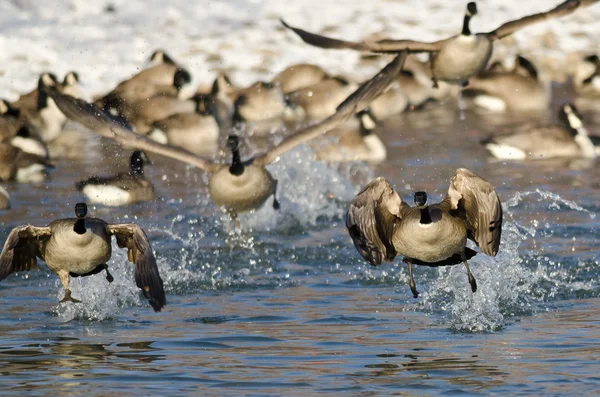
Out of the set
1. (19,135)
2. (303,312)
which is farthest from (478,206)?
(19,135)

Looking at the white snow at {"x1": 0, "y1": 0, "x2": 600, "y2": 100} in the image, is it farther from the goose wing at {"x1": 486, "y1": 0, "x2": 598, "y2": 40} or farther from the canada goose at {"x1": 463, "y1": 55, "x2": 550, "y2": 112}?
the goose wing at {"x1": 486, "y1": 0, "x2": 598, "y2": 40}

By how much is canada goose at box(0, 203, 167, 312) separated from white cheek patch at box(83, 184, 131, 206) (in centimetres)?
670

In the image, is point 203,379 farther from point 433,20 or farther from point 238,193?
point 433,20

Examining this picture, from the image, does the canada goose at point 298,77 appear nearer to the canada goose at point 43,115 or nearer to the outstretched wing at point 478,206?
the canada goose at point 43,115

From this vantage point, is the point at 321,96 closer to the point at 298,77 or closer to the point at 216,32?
the point at 298,77

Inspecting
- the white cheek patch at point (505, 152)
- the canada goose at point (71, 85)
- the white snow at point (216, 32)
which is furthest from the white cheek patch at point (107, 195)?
the white snow at point (216, 32)

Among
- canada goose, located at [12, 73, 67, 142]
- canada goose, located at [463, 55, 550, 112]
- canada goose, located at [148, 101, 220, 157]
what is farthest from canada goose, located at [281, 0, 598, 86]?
canada goose, located at [463, 55, 550, 112]

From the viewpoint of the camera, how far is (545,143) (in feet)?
74.1

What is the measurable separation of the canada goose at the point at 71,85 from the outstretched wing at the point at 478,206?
1686cm

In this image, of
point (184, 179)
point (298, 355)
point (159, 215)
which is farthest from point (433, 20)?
point (298, 355)

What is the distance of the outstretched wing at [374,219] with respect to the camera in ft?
35.4

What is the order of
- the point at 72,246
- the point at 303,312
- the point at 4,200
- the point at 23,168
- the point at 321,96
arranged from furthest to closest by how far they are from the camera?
the point at 321,96, the point at 23,168, the point at 4,200, the point at 303,312, the point at 72,246

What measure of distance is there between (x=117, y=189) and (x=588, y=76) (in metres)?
15.3

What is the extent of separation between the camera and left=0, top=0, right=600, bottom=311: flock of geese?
35.8 ft
